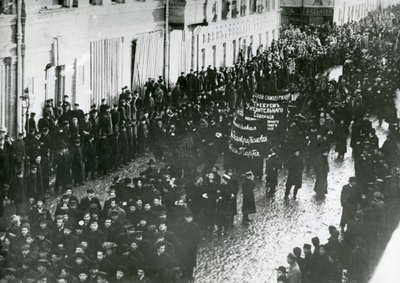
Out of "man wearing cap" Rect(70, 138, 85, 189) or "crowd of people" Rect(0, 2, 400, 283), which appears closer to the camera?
"crowd of people" Rect(0, 2, 400, 283)

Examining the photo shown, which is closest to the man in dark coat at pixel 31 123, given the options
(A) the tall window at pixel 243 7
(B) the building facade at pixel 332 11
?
(B) the building facade at pixel 332 11

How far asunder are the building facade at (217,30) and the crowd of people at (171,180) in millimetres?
2457

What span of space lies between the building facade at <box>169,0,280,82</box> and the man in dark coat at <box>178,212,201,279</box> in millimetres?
18621

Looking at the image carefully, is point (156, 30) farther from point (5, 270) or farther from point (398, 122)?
point (5, 270)

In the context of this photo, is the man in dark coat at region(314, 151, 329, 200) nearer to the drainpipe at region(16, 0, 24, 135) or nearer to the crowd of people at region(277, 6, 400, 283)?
the crowd of people at region(277, 6, 400, 283)

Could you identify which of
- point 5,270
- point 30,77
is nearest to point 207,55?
point 30,77

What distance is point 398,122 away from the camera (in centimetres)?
2514

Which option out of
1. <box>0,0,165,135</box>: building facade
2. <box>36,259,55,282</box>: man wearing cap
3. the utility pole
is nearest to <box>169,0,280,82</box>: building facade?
the utility pole

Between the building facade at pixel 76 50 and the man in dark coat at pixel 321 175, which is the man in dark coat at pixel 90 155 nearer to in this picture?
the building facade at pixel 76 50

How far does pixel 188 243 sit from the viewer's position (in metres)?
13.9

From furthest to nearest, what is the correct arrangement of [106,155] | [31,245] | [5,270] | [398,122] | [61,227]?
[398,122], [106,155], [61,227], [31,245], [5,270]

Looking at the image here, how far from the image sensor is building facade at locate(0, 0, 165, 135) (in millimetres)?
20969

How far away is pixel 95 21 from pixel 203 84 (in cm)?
764

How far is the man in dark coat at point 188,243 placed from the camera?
13723mm
